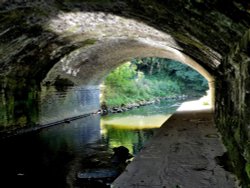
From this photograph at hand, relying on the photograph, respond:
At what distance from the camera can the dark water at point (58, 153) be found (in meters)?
6.73

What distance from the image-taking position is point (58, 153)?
909cm

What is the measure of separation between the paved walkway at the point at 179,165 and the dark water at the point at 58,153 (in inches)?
49.5

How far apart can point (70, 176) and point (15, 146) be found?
4397mm

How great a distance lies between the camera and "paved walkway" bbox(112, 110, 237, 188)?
4520 mm

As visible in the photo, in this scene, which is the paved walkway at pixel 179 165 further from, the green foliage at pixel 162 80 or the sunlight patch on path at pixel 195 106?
the green foliage at pixel 162 80

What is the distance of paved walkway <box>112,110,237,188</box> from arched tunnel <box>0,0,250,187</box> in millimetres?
319

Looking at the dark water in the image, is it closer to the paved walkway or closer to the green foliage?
the paved walkway

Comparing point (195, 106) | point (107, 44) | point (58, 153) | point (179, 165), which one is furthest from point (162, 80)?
point (179, 165)

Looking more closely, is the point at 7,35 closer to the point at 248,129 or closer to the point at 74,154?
the point at 74,154

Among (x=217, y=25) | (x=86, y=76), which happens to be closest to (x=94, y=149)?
(x=217, y=25)

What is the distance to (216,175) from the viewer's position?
483 cm

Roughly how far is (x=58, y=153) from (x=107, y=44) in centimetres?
634

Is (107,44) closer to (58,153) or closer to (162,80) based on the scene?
(58,153)

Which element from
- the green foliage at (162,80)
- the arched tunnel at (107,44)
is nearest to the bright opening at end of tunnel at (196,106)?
the arched tunnel at (107,44)
